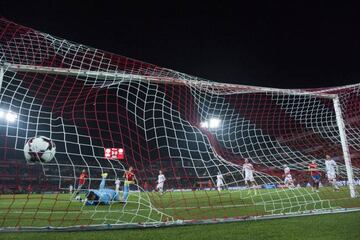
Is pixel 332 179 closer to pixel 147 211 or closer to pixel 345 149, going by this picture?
pixel 345 149

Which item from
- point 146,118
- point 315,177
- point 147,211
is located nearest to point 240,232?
point 147,211

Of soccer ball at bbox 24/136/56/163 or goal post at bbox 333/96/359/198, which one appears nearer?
soccer ball at bbox 24/136/56/163

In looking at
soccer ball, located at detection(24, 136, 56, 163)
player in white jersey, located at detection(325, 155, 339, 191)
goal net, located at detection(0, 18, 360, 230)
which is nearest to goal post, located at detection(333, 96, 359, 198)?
Answer: goal net, located at detection(0, 18, 360, 230)

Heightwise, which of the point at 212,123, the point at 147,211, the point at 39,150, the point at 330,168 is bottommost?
the point at 147,211

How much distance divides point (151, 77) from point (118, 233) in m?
2.83

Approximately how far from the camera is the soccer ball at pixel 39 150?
580 cm

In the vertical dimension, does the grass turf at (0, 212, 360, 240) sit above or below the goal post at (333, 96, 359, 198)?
below

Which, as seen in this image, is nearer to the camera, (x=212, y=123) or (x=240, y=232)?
(x=240, y=232)

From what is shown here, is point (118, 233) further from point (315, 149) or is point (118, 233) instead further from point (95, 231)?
point (315, 149)

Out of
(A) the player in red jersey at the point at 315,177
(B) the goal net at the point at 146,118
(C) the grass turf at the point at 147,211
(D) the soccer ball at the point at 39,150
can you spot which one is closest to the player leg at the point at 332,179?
(A) the player in red jersey at the point at 315,177

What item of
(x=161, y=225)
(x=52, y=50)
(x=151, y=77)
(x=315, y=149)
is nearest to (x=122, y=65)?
(x=151, y=77)

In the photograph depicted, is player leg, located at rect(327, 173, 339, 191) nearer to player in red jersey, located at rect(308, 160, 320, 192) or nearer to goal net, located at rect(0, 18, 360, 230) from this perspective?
player in red jersey, located at rect(308, 160, 320, 192)

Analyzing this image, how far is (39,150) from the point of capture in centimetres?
602

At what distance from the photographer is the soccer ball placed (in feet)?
19.0
